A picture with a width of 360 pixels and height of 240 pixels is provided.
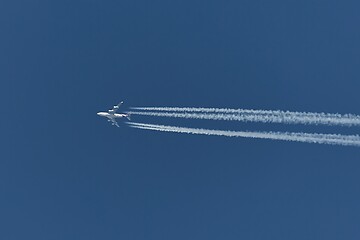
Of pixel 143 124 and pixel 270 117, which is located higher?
pixel 143 124

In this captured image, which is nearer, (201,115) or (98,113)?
(201,115)

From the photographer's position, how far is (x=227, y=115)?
7250 cm

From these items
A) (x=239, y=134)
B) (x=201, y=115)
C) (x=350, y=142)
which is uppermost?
(x=201, y=115)

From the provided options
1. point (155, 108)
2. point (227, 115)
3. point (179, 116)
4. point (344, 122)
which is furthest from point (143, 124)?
point (344, 122)

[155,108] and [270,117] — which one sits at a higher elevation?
[155,108]

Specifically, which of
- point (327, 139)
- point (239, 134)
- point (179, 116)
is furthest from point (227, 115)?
point (327, 139)

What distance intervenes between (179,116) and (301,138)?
71.7ft

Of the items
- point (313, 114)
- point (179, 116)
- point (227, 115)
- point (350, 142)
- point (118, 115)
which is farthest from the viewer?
point (118, 115)

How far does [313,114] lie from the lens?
65438 mm

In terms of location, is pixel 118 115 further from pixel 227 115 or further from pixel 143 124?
pixel 227 115

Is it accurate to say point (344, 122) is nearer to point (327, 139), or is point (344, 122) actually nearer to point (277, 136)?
point (327, 139)

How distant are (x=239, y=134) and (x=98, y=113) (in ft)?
121

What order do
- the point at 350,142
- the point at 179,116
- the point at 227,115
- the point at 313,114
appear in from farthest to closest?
the point at 179,116 → the point at 227,115 → the point at 313,114 → the point at 350,142

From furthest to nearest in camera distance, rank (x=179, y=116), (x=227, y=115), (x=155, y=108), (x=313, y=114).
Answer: (x=155, y=108) → (x=179, y=116) → (x=227, y=115) → (x=313, y=114)
